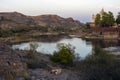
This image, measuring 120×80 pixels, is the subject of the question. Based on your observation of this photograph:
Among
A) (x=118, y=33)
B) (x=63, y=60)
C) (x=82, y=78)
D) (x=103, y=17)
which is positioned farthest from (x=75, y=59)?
(x=103, y=17)

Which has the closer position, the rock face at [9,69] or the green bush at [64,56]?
the rock face at [9,69]

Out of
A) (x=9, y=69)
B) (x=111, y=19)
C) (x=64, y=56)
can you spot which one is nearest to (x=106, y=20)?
(x=111, y=19)

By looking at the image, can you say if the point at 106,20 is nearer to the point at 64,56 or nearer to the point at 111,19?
the point at 111,19

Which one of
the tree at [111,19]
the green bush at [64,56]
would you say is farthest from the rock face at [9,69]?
the tree at [111,19]

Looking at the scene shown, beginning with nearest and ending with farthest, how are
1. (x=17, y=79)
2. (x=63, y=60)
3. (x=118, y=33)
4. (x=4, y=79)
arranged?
(x=4, y=79)
(x=17, y=79)
(x=63, y=60)
(x=118, y=33)

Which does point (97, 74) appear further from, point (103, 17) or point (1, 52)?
point (103, 17)

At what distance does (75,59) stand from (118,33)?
→ 5866 centimetres

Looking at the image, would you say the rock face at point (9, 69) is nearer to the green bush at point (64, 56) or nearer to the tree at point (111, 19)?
the green bush at point (64, 56)

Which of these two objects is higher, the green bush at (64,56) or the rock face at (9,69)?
the rock face at (9,69)

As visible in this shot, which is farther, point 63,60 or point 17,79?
point 63,60

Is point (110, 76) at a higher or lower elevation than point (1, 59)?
lower

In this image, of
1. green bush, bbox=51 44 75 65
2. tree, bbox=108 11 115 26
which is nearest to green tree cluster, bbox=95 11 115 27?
tree, bbox=108 11 115 26

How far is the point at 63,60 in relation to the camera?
881 inches

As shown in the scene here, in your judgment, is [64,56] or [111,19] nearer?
[64,56]
